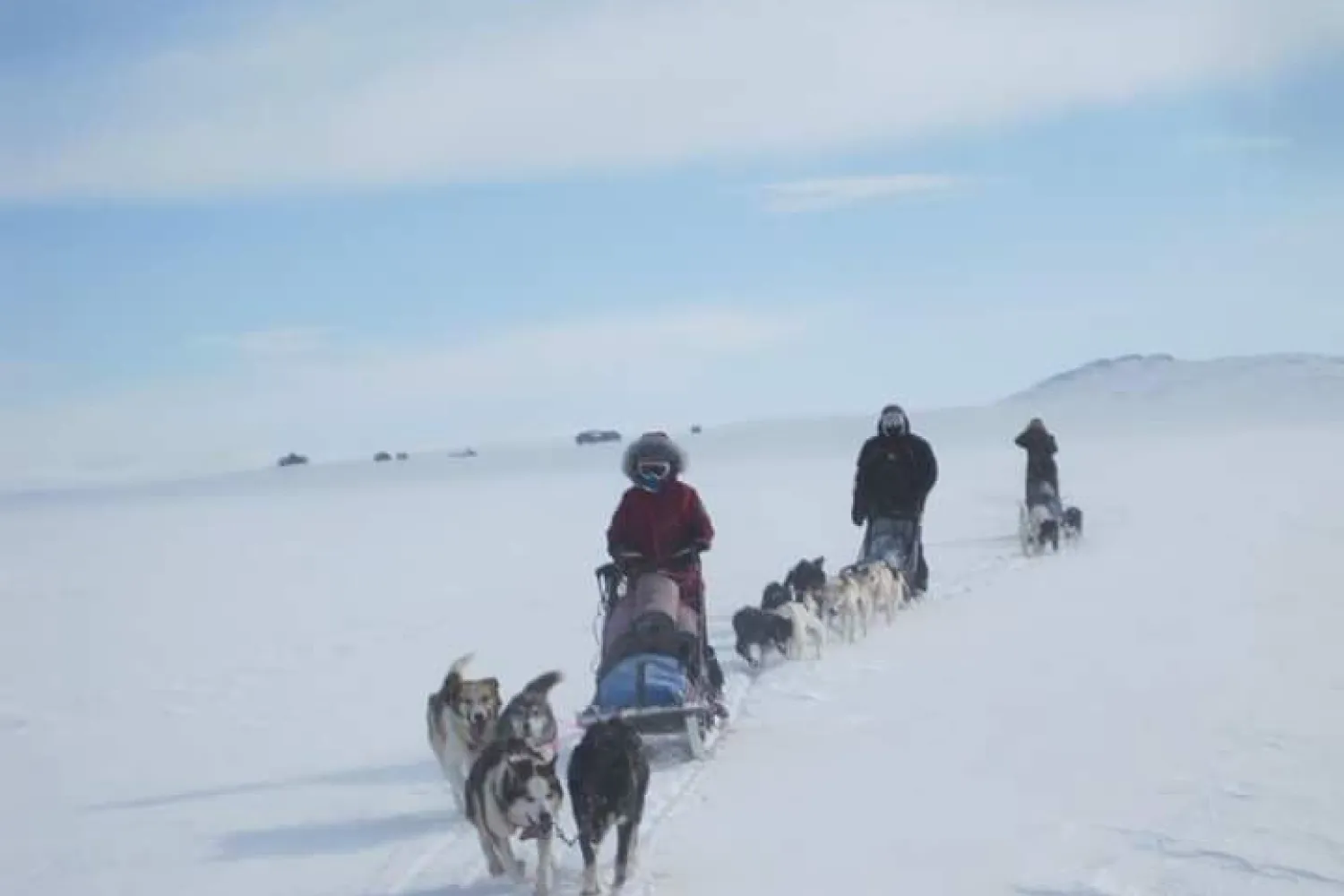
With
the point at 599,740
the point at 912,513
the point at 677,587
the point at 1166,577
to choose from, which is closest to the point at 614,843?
the point at 599,740

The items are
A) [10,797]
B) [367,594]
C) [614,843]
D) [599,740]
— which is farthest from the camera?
[367,594]

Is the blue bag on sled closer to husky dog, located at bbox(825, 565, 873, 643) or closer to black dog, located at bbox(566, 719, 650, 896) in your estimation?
black dog, located at bbox(566, 719, 650, 896)

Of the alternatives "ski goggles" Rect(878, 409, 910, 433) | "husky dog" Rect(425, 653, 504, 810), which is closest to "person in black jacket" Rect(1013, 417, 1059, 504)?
"ski goggles" Rect(878, 409, 910, 433)

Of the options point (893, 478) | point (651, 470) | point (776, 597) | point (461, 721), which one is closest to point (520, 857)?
point (461, 721)

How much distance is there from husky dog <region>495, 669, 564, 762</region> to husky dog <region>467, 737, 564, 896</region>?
1.19 feet

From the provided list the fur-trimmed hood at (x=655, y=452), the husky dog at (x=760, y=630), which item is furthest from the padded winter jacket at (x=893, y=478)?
the fur-trimmed hood at (x=655, y=452)

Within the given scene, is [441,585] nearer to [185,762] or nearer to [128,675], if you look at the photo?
[128,675]

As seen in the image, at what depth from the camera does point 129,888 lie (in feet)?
19.2

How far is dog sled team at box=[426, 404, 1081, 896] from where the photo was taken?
5.14m

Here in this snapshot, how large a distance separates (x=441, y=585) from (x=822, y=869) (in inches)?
443

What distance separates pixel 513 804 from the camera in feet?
16.5

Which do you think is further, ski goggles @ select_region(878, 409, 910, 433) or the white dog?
ski goggles @ select_region(878, 409, 910, 433)

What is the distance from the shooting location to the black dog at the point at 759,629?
9.49m

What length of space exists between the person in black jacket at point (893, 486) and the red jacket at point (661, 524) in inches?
160
